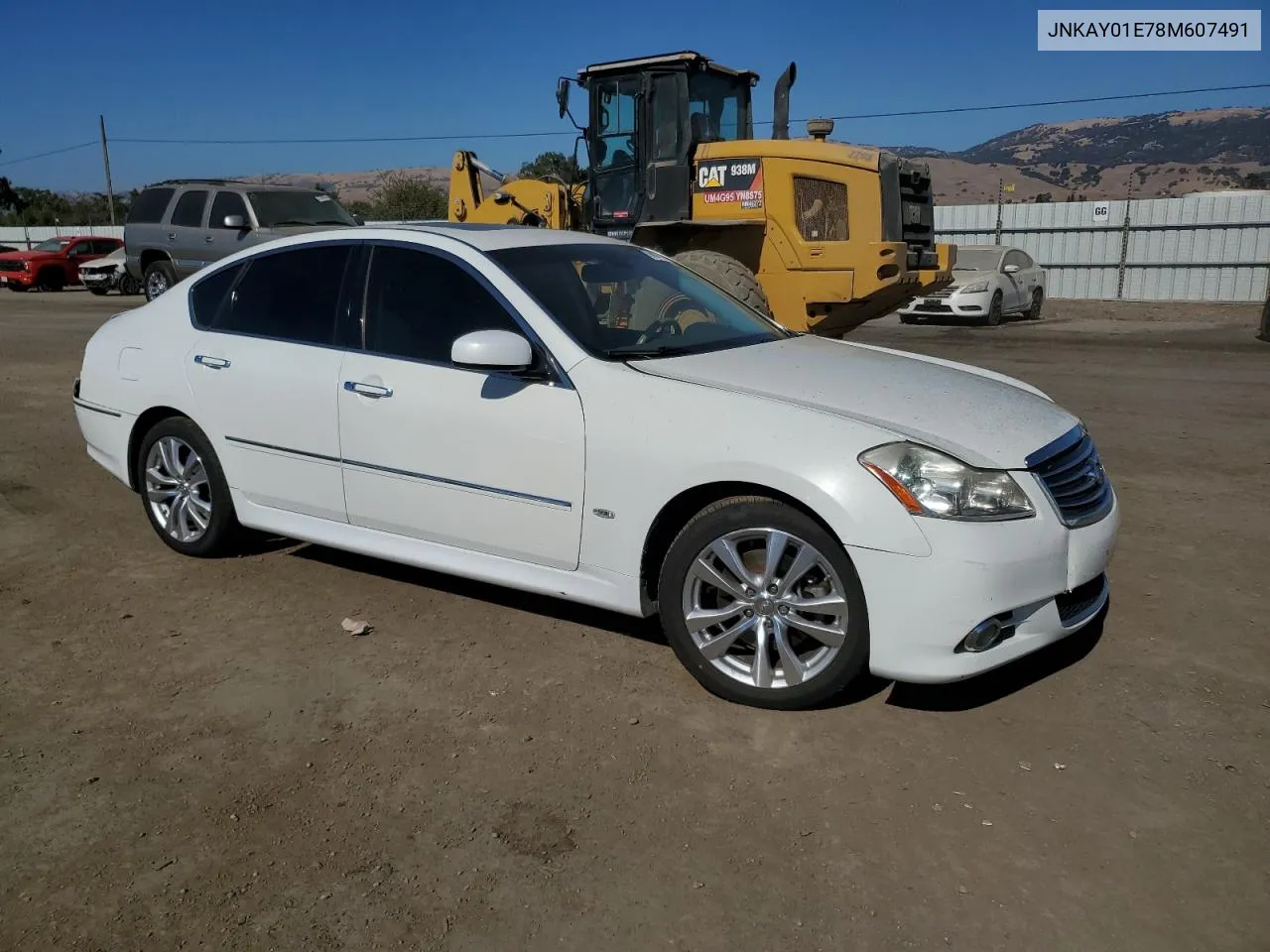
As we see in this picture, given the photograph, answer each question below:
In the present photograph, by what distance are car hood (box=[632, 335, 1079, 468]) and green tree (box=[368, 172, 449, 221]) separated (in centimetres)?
4270

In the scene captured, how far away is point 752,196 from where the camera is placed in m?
11.2

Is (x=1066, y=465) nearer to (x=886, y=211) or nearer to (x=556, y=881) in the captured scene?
(x=556, y=881)

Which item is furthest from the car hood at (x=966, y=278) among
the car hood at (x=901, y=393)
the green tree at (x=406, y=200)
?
the green tree at (x=406, y=200)

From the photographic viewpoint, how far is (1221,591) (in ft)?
16.3

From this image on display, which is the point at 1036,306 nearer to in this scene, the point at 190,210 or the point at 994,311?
the point at 994,311

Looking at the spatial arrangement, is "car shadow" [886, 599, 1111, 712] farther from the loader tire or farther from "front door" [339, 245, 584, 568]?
the loader tire

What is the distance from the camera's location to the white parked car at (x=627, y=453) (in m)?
3.58

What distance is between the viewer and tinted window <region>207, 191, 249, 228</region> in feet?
55.6

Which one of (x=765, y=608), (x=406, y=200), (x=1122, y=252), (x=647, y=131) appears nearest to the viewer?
(x=765, y=608)

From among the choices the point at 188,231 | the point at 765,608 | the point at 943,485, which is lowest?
the point at 765,608

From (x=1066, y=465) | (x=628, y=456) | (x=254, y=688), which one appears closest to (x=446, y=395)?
(x=628, y=456)

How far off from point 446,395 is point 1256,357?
1321 centimetres

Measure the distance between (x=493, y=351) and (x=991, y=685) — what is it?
223 cm

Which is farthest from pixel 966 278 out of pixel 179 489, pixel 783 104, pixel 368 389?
pixel 368 389
